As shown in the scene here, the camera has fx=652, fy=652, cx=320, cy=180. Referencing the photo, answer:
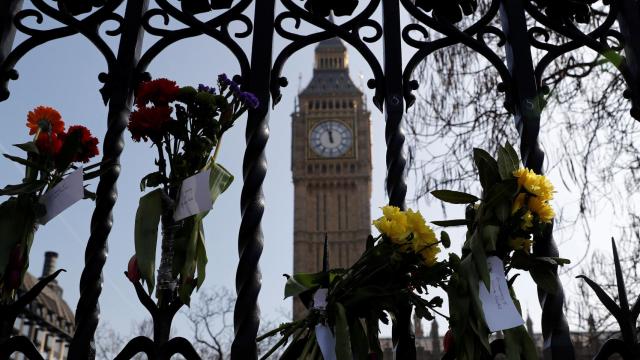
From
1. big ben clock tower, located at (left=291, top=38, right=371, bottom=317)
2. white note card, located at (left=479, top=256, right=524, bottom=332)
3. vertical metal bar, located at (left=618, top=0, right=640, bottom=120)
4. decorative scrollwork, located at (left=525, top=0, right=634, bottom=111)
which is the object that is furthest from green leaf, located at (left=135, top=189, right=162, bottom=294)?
big ben clock tower, located at (left=291, top=38, right=371, bottom=317)

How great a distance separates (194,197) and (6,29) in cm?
95

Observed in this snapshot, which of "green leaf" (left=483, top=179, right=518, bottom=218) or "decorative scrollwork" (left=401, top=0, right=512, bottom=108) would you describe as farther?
"decorative scrollwork" (left=401, top=0, right=512, bottom=108)

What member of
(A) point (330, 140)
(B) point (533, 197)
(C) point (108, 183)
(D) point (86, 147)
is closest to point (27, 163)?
(D) point (86, 147)

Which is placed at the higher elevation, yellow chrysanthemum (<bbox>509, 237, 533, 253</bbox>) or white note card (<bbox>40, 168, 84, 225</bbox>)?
white note card (<bbox>40, 168, 84, 225</bbox>)

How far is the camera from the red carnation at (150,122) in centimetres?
199

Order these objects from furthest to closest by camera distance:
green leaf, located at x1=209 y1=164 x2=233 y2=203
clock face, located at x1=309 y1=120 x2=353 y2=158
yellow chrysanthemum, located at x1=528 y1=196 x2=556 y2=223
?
clock face, located at x1=309 y1=120 x2=353 y2=158 → green leaf, located at x1=209 y1=164 x2=233 y2=203 → yellow chrysanthemum, located at x1=528 y1=196 x2=556 y2=223

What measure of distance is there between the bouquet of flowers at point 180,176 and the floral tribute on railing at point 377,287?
33 cm

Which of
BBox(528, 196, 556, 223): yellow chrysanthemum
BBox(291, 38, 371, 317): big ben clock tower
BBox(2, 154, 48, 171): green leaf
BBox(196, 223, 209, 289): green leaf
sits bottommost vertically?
BBox(196, 223, 209, 289): green leaf

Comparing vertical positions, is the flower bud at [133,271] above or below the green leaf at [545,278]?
above

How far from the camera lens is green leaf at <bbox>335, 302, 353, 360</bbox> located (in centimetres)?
164

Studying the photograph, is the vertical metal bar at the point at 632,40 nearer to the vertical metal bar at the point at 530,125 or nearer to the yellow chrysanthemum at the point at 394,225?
the vertical metal bar at the point at 530,125

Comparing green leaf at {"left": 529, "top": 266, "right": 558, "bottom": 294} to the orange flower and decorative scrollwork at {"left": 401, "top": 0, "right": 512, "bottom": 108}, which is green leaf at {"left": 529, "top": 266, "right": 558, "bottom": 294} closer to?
decorative scrollwork at {"left": 401, "top": 0, "right": 512, "bottom": 108}

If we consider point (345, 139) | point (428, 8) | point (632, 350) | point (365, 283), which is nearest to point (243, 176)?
point (365, 283)

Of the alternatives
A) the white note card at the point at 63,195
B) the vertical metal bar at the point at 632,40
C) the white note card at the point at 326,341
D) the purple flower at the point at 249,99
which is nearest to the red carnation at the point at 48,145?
the white note card at the point at 63,195
